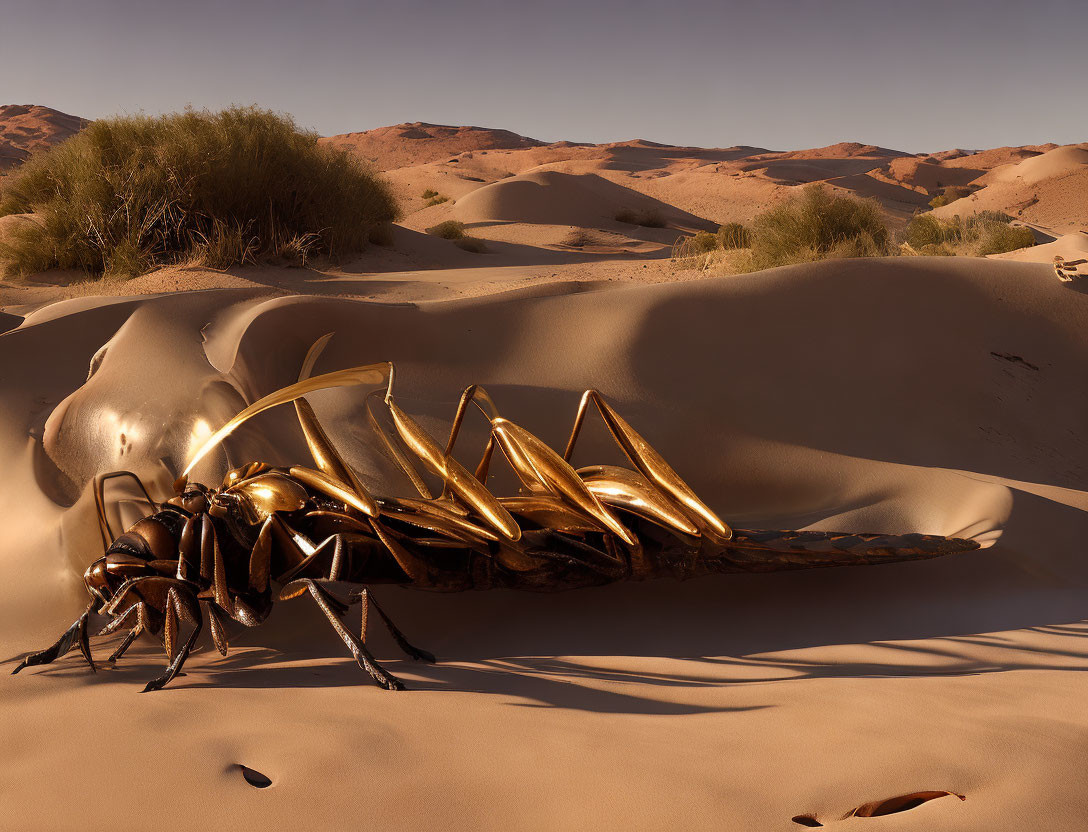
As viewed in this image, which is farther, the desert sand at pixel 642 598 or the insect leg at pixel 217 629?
the insect leg at pixel 217 629

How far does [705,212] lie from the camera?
2673 centimetres

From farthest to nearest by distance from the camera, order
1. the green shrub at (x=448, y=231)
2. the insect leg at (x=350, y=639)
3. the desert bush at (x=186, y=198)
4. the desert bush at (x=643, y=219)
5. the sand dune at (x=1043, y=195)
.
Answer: the sand dune at (x=1043, y=195) → the desert bush at (x=643, y=219) → the green shrub at (x=448, y=231) → the desert bush at (x=186, y=198) → the insect leg at (x=350, y=639)

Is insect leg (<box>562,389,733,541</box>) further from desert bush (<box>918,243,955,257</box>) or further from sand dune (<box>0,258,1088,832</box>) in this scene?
desert bush (<box>918,243,955,257</box>)

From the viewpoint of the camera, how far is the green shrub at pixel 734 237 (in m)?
13.0

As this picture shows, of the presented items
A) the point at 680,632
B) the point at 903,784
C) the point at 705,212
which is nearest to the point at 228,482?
the point at 680,632

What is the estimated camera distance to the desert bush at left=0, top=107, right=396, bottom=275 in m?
9.16

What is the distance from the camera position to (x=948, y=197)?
27359 millimetres

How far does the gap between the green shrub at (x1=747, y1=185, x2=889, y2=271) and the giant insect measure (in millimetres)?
8267

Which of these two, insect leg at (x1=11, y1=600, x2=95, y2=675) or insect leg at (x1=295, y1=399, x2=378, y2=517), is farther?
insect leg at (x1=295, y1=399, x2=378, y2=517)

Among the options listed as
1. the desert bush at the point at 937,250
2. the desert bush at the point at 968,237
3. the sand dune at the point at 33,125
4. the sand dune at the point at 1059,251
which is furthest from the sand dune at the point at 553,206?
the sand dune at the point at 33,125

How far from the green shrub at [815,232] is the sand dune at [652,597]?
6.17 m

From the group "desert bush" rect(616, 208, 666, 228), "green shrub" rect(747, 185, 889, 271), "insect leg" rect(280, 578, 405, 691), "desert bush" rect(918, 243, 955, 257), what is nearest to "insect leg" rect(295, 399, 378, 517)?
"insect leg" rect(280, 578, 405, 691)

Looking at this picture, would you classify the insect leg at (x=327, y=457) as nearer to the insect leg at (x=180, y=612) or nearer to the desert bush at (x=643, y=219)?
the insect leg at (x=180, y=612)

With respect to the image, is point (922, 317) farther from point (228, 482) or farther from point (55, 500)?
point (55, 500)
